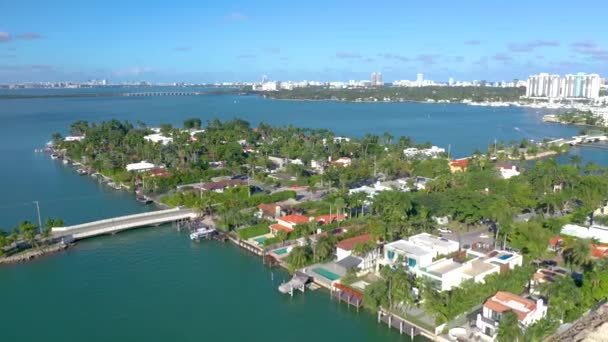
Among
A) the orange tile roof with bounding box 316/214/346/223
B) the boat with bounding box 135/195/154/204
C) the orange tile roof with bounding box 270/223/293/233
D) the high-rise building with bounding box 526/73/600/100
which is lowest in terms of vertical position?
the boat with bounding box 135/195/154/204

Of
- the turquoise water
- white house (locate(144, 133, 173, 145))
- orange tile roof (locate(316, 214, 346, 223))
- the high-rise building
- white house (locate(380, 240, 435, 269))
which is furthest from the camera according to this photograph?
the high-rise building

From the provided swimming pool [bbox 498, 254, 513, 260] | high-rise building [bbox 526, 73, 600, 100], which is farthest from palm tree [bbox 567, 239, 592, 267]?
high-rise building [bbox 526, 73, 600, 100]

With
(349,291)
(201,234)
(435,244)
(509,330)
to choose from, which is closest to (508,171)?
(435,244)

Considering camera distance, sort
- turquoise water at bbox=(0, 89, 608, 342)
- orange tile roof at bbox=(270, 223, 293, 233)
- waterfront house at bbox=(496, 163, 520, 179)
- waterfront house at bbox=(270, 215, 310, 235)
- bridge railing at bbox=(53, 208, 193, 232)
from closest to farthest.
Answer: turquoise water at bbox=(0, 89, 608, 342), orange tile roof at bbox=(270, 223, 293, 233), waterfront house at bbox=(270, 215, 310, 235), bridge railing at bbox=(53, 208, 193, 232), waterfront house at bbox=(496, 163, 520, 179)

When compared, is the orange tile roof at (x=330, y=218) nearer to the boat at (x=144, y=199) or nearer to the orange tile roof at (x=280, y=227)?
the orange tile roof at (x=280, y=227)

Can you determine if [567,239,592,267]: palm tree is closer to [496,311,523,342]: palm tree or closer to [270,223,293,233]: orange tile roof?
[496,311,523,342]: palm tree

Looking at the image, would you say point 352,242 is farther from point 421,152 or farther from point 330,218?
point 421,152

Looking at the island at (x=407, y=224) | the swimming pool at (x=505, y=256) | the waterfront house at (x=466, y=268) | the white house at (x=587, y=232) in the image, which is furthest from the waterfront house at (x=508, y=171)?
the waterfront house at (x=466, y=268)
